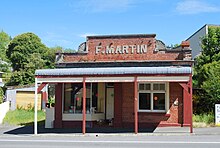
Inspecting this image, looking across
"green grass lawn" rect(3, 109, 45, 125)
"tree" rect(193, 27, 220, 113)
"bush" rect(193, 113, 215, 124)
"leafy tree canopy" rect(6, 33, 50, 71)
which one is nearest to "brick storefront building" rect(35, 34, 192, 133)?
"bush" rect(193, 113, 215, 124)

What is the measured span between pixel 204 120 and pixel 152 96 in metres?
3.45

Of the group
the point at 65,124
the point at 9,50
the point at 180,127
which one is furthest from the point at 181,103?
the point at 9,50

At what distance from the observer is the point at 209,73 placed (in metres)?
24.5

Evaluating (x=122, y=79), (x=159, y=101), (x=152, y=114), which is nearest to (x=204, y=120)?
(x=159, y=101)

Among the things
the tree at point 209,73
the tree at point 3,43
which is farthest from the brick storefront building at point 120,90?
the tree at point 3,43

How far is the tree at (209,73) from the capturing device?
75.7 ft

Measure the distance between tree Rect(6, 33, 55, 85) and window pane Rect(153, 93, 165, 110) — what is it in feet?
109

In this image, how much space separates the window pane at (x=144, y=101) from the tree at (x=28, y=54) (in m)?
32.8

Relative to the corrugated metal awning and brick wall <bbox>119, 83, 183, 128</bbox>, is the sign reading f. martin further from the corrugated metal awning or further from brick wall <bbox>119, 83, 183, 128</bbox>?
the corrugated metal awning

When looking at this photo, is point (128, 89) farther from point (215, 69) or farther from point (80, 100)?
point (215, 69)

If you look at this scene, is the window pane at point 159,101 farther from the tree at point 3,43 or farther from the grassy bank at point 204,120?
the tree at point 3,43

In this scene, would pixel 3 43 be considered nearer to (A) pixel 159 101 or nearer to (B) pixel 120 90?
(B) pixel 120 90

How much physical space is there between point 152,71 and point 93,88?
5306 mm

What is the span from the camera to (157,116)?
68.9ft
